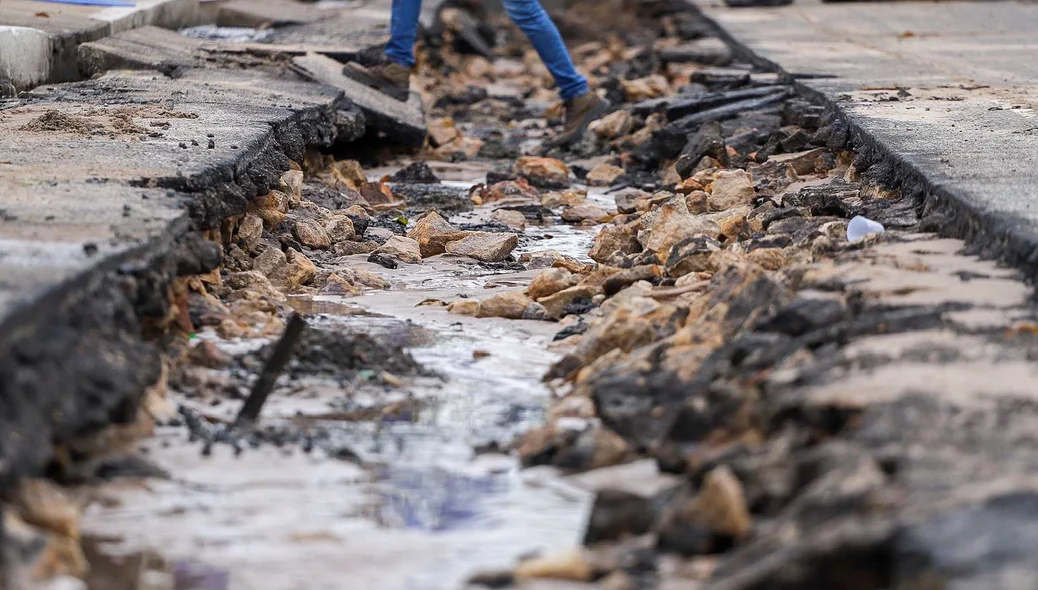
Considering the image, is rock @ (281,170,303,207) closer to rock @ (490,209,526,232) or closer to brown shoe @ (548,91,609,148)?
rock @ (490,209,526,232)

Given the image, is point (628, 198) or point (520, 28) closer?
point (628, 198)

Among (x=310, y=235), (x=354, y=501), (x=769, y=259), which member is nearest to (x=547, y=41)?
(x=310, y=235)

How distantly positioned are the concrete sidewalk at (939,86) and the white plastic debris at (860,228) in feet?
0.53

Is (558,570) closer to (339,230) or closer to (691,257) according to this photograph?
(691,257)

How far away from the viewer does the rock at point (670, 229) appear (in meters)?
4.50

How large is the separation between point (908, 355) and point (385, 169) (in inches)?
190

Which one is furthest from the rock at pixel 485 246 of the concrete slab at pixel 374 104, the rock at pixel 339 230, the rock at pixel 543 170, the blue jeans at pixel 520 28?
the blue jeans at pixel 520 28

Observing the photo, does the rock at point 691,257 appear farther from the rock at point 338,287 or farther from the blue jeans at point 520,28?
the blue jeans at point 520,28

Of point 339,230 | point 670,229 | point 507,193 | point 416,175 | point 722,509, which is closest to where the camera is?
point 722,509

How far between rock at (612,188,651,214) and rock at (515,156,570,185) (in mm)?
562

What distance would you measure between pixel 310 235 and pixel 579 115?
3.33 metres

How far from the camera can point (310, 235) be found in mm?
4984

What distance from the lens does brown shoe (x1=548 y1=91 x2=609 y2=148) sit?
25.8 ft

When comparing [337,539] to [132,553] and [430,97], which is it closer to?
[132,553]
